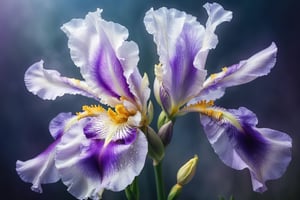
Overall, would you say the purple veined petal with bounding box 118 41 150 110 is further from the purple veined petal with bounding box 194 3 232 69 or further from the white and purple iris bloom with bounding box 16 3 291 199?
the purple veined petal with bounding box 194 3 232 69

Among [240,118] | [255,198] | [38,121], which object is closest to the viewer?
[240,118]

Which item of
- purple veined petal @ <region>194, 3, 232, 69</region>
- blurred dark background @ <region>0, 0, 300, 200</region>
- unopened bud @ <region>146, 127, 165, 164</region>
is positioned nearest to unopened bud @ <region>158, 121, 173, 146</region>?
unopened bud @ <region>146, 127, 165, 164</region>

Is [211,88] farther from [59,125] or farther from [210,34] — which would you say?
[59,125]

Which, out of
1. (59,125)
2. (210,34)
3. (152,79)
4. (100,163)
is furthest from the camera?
(152,79)

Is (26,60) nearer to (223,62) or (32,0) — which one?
(32,0)

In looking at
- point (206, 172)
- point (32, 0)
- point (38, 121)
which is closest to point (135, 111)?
point (206, 172)

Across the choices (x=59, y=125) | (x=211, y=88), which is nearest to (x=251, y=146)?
(x=211, y=88)
